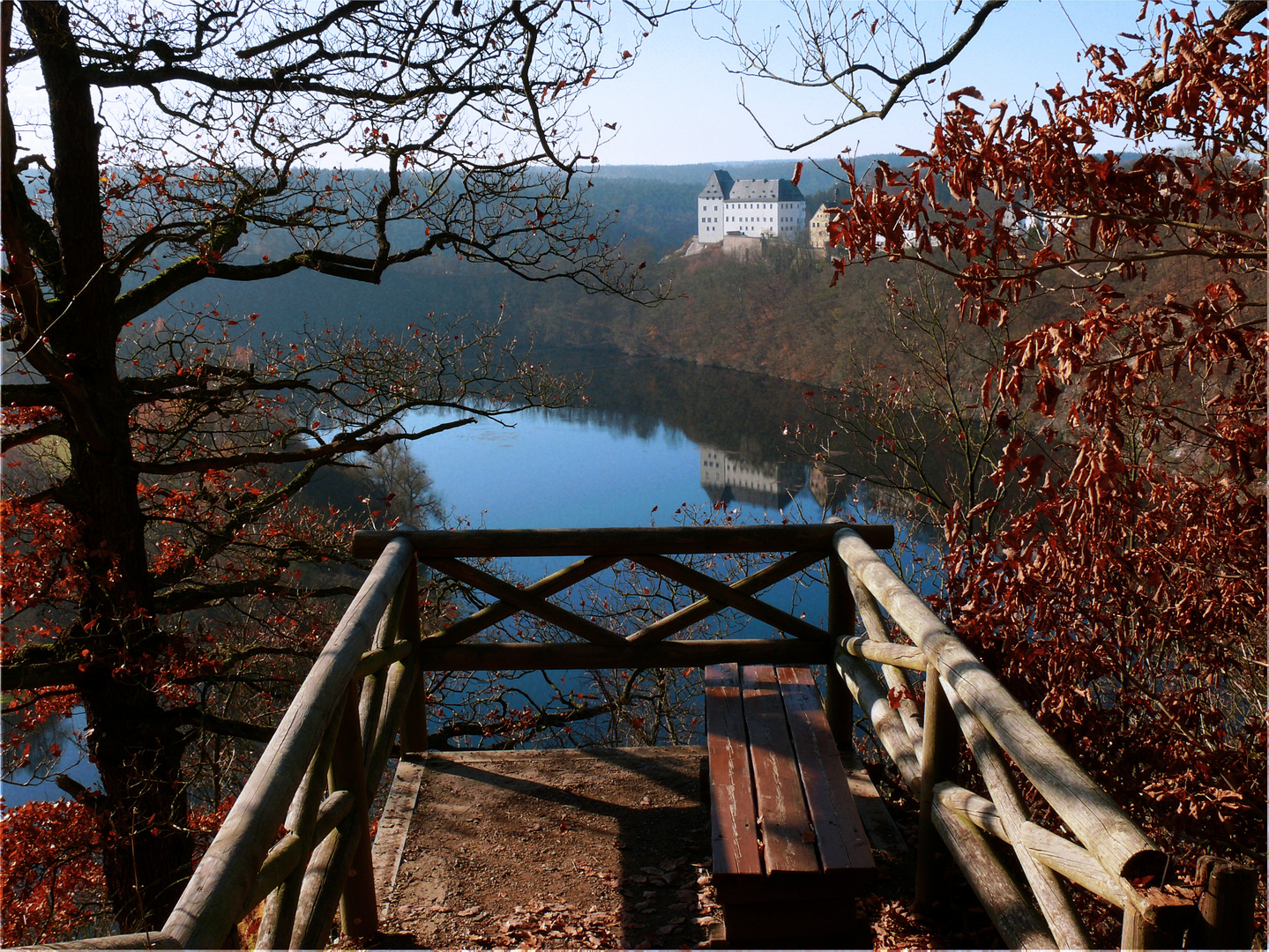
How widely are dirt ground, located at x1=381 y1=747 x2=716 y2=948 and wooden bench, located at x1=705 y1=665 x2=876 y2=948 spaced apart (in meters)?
0.47

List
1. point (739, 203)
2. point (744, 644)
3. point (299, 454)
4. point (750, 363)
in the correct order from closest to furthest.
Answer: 1. point (744, 644)
2. point (299, 454)
3. point (750, 363)
4. point (739, 203)

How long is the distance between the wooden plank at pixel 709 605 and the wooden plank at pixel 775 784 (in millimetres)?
393

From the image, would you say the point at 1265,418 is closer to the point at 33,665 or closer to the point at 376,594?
the point at 376,594

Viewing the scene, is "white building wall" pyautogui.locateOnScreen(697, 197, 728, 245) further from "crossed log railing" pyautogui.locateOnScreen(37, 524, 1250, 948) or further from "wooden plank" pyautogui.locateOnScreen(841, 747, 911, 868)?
"wooden plank" pyautogui.locateOnScreen(841, 747, 911, 868)

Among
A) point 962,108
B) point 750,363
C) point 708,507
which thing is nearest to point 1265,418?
point 962,108

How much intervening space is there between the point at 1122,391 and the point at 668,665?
2.06m

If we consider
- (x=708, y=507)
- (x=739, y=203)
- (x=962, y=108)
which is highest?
(x=739, y=203)

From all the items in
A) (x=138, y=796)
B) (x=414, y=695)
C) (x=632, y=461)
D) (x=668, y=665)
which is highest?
(x=668, y=665)

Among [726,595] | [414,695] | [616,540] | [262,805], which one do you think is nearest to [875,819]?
[726,595]

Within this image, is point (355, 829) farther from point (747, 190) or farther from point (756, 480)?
point (747, 190)

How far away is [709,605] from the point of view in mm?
3793

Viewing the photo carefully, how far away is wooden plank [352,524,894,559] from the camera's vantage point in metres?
3.56

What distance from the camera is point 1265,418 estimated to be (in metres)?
3.08

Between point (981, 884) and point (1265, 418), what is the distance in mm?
2024
